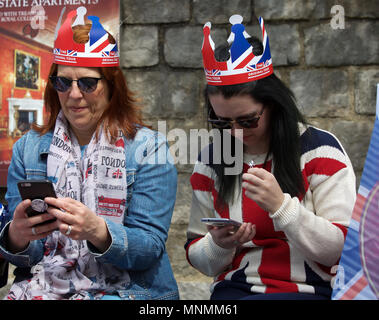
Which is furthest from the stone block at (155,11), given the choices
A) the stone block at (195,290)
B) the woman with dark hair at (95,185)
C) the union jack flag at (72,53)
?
the stone block at (195,290)

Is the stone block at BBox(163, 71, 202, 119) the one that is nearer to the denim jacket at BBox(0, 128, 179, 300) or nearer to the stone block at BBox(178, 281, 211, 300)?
the stone block at BBox(178, 281, 211, 300)

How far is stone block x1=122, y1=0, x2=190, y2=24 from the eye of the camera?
4059mm

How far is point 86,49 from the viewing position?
2.64m

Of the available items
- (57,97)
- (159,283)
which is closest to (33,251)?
(159,283)

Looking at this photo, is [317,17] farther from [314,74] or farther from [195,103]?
[195,103]

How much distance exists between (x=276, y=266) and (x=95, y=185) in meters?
0.85

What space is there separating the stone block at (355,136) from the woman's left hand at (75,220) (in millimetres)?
2159

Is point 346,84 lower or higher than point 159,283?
higher

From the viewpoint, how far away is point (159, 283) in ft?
8.55

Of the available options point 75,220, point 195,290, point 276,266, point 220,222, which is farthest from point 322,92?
point 75,220

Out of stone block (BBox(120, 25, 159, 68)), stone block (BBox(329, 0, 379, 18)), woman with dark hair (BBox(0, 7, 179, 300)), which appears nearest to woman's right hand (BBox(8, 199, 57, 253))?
woman with dark hair (BBox(0, 7, 179, 300))
